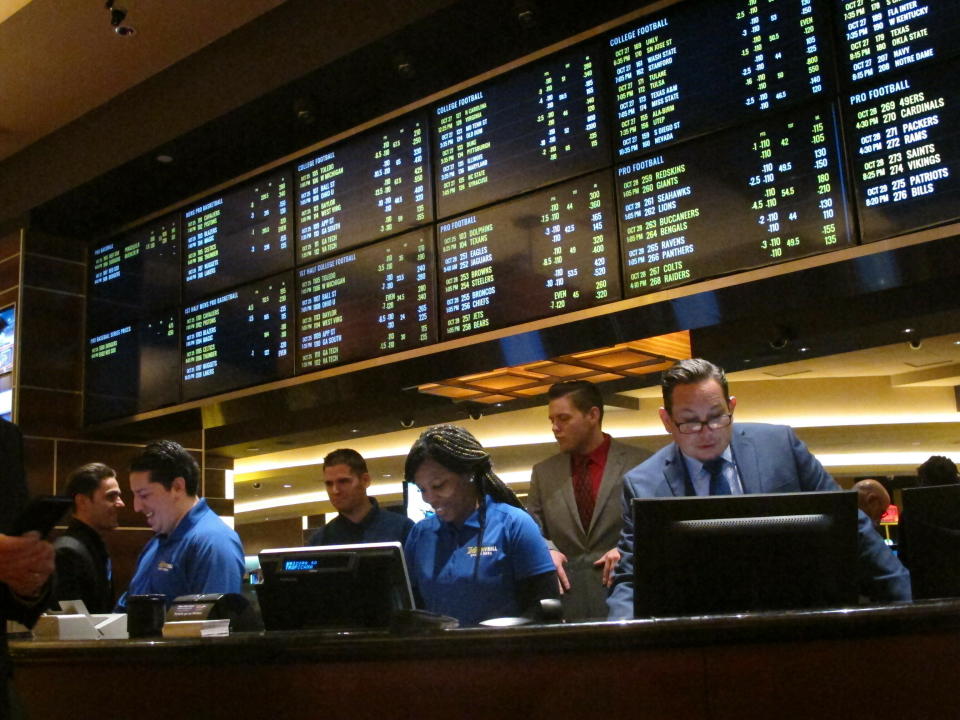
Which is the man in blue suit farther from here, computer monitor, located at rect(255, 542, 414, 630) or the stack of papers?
the stack of papers

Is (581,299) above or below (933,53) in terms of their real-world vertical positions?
below

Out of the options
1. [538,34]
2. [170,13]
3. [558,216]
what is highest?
[170,13]

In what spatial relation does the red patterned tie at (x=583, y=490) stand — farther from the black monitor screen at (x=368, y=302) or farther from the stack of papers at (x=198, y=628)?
the stack of papers at (x=198, y=628)

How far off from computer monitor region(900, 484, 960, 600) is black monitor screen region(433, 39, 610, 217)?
1.85 meters

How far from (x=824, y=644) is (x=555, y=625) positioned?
0.47m

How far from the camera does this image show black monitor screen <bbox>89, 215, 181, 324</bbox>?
17.9 feet

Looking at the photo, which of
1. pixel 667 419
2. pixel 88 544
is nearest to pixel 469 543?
pixel 667 419

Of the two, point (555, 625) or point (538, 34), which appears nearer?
point (555, 625)

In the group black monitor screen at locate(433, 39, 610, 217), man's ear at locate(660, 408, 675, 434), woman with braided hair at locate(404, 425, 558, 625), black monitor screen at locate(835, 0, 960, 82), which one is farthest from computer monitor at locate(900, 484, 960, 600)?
black monitor screen at locate(433, 39, 610, 217)

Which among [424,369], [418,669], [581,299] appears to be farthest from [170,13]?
[418,669]

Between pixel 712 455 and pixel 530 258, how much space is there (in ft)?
4.86

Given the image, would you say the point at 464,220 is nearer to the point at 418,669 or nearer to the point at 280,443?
the point at 418,669

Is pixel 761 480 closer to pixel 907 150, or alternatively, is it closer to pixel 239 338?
pixel 907 150

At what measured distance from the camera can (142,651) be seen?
7.57ft
